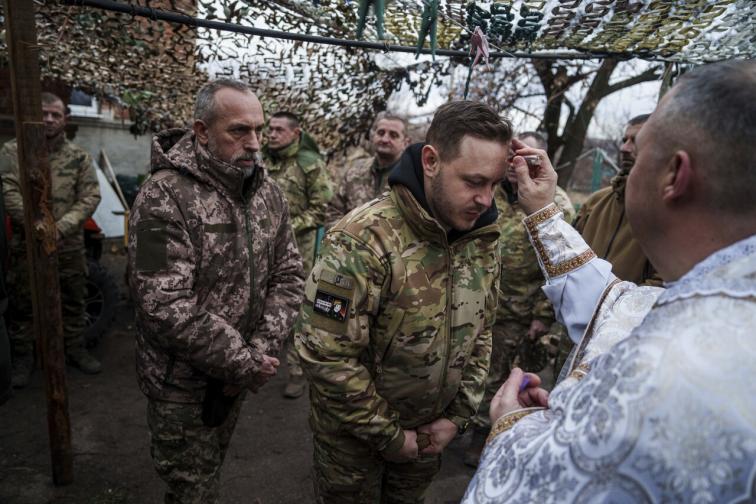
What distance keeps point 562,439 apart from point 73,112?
12.5 metres

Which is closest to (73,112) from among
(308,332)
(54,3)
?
(54,3)

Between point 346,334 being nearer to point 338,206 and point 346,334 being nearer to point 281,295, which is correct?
point 281,295

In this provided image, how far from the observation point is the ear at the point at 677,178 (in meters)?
0.92

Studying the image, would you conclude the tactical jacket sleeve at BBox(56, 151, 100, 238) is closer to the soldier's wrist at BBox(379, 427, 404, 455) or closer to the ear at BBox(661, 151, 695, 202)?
the soldier's wrist at BBox(379, 427, 404, 455)

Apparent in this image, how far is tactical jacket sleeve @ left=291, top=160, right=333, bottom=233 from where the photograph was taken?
5.27 meters

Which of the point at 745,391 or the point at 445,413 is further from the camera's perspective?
the point at 445,413

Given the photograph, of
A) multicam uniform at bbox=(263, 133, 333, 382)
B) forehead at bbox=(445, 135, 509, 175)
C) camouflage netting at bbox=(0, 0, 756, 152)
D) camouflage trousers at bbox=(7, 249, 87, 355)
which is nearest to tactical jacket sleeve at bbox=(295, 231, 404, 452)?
forehead at bbox=(445, 135, 509, 175)

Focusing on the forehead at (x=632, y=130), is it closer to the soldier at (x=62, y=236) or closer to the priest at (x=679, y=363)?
the priest at (x=679, y=363)

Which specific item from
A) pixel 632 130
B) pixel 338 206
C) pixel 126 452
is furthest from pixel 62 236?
pixel 632 130

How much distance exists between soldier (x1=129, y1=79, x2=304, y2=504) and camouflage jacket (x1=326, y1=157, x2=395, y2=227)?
2493mm

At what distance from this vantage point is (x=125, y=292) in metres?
7.00

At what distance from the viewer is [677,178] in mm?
932

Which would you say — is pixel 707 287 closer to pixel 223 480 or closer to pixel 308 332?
pixel 308 332

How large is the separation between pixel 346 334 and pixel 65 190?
405 centimetres
